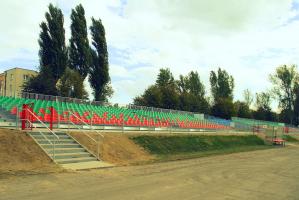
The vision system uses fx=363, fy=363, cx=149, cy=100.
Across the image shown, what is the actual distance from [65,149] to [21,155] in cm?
291

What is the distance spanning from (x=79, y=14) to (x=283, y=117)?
224ft

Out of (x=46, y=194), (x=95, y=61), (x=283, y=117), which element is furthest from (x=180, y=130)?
(x=283, y=117)

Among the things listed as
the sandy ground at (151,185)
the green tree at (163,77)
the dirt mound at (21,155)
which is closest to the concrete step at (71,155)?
the dirt mound at (21,155)

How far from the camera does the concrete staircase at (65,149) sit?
56.1ft

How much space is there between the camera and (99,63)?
166ft

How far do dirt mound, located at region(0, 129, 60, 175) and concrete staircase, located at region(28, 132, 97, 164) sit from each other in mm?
496

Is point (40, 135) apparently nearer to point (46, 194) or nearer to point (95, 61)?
point (46, 194)

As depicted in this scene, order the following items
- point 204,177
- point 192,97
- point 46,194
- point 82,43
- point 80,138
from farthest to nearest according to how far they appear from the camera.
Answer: point 192,97
point 82,43
point 80,138
point 204,177
point 46,194

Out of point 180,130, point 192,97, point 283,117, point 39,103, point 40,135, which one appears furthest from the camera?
point 283,117

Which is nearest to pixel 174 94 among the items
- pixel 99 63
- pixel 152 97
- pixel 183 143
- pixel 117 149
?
pixel 152 97

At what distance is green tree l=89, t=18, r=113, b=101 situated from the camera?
4975 centimetres

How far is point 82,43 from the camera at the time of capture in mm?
49031

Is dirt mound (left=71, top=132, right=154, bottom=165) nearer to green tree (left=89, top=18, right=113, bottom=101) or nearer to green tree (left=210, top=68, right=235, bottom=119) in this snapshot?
green tree (left=89, top=18, right=113, bottom=101)

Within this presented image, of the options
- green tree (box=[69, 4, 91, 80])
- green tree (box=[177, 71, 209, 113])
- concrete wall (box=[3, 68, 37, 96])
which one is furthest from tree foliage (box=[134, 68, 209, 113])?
concrete wall (box=[3, 68, 37, 96])
